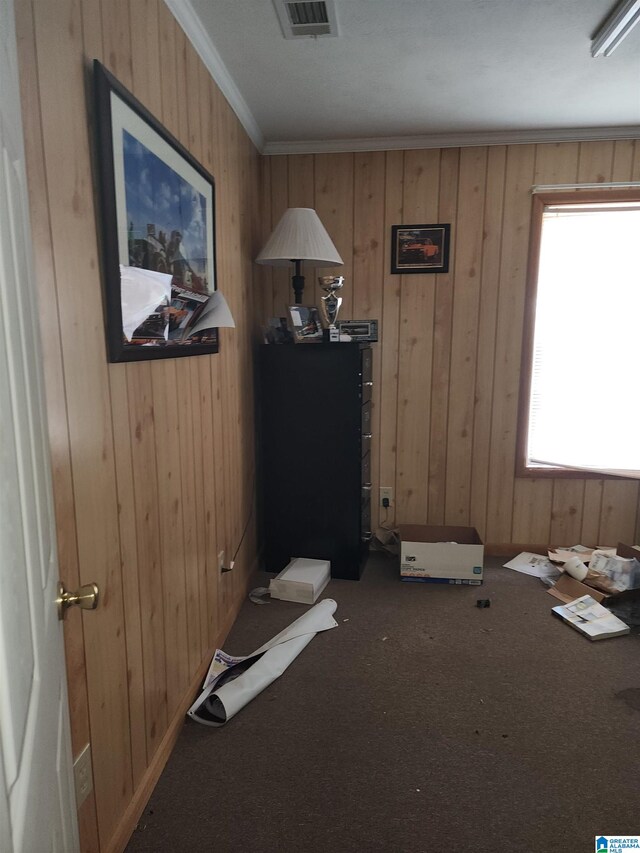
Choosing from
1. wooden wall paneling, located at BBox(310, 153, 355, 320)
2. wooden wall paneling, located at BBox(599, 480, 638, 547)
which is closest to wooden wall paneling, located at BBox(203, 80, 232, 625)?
wooden wall paneling, located at BBox(310, 153, 355, 320)

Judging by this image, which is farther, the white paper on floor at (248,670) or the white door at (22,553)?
the white paper on floor at (248,670)

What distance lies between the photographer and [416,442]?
339 cm

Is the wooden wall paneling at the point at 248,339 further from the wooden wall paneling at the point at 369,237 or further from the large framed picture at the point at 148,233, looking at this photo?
the large framed picture at the point at 148,233

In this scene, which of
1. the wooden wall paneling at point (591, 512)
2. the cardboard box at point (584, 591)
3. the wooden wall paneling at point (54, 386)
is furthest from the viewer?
the wooden wall paneling at point (591, 512)

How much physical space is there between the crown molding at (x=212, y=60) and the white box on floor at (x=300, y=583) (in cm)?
226

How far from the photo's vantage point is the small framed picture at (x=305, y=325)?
288 cm

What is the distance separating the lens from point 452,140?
10.2 feet

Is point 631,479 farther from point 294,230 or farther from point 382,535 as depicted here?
point 294,230

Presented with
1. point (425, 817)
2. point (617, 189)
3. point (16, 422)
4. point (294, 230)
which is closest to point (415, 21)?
point (294, 230)

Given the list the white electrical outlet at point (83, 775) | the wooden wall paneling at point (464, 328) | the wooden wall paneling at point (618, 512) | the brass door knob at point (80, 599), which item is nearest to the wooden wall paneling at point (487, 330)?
the wooden wall paneling at point (464, 328)

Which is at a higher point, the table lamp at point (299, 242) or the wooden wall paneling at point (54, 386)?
the table lamp at point (299, 242)

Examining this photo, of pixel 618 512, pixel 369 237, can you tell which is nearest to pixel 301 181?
pixel 369 237

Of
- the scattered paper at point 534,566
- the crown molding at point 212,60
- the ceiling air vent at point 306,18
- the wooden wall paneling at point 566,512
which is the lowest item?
the scattered paper at point 534,566

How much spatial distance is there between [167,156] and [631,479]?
3008mm
